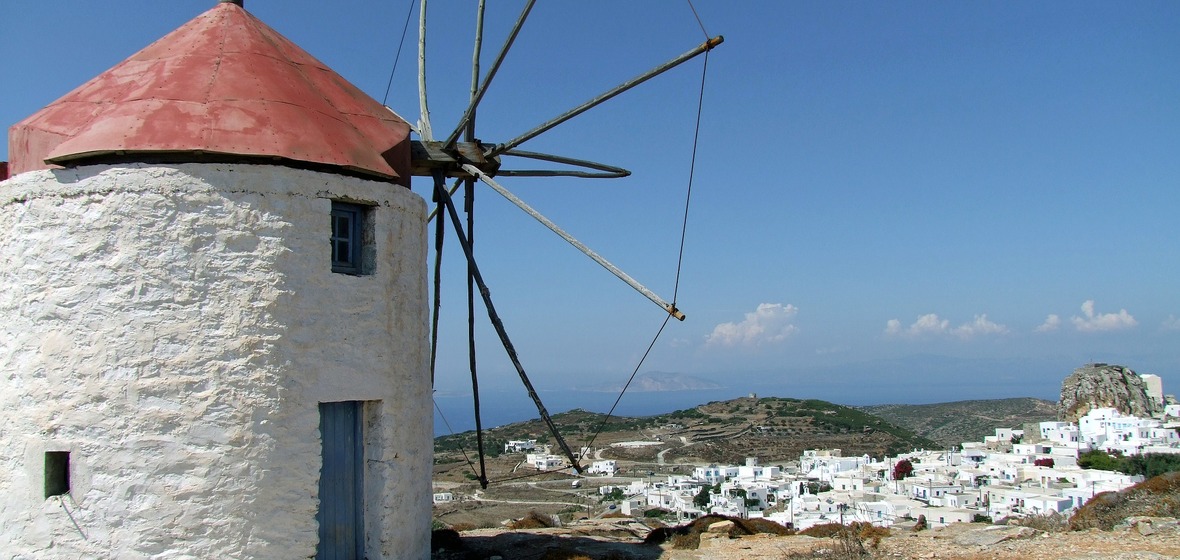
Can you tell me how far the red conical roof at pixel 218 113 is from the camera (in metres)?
6.72

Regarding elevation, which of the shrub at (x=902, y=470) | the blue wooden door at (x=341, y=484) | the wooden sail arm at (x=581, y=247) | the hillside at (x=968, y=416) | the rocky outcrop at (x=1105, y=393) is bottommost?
the hillside at (x=968, y=416)

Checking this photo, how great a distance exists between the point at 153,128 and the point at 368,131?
6.24 feet

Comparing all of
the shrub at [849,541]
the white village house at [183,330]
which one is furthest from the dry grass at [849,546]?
the white village house at [183,330]

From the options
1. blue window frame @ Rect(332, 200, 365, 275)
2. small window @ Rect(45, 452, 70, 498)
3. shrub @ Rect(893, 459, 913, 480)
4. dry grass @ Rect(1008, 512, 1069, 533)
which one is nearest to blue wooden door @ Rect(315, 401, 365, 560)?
blue window frame @ Rect(332, 200, 365, 275)

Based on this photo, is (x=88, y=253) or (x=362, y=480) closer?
(x=88, y=253)

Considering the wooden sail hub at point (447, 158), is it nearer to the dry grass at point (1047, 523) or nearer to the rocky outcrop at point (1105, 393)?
the dry grass at point (1047, 523)

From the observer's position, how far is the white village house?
6406 millimetres

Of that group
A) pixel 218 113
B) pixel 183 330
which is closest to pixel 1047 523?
pixel 183 330

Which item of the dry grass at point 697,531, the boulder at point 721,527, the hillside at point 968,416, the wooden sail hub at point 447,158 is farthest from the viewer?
the hillside at point 968,416

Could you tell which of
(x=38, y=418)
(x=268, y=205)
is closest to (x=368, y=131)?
(x=268, y=205)

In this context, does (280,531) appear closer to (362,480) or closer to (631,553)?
(362,480)

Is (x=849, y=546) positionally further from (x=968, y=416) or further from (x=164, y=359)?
(x=968, y=416)

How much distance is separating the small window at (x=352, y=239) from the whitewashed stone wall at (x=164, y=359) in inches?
16.6

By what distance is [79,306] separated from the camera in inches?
257
